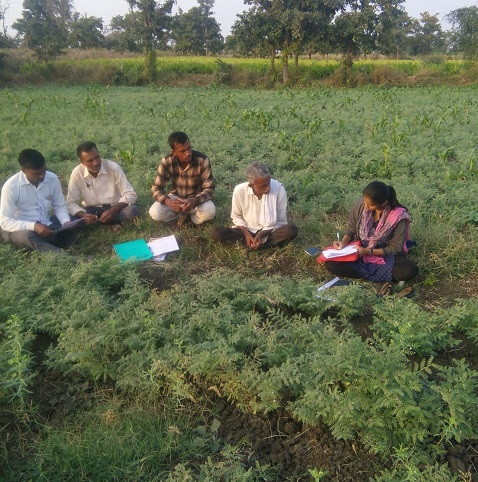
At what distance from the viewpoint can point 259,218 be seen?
5.40 meters

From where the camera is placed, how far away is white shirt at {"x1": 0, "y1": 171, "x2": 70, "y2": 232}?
541 cm

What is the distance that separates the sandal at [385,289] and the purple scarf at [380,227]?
0.21 m

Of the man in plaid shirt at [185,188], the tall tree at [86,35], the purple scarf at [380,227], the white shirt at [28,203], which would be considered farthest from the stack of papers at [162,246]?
the tall tree at [86,35]

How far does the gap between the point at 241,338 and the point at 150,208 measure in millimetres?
3180

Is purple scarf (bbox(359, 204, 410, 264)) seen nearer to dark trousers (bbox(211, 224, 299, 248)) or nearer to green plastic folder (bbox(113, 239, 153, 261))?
dark trousers (bbox(211, 224, 299, 248))

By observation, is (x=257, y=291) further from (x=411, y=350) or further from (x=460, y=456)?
(x=460, y=456)

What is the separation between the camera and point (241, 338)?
3.36 m

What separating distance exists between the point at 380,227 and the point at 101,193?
11.2ft

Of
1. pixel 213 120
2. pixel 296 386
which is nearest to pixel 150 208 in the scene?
pixel 296 386

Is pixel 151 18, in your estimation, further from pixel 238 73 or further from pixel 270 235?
pixel 270 235

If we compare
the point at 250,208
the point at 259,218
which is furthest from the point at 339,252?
the point at 250,208

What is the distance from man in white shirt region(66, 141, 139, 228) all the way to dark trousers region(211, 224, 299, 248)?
52.1 inches

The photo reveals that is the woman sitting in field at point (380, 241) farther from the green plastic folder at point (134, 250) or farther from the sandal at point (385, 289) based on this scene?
the green plastic folder at point (134, 250)

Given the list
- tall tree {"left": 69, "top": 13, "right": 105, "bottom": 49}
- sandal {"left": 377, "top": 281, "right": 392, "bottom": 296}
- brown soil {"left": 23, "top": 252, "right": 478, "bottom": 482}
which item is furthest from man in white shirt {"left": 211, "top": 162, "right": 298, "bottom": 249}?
tall tree {"left": 69, "top": 13, "right": 105, "bottom": 49}
